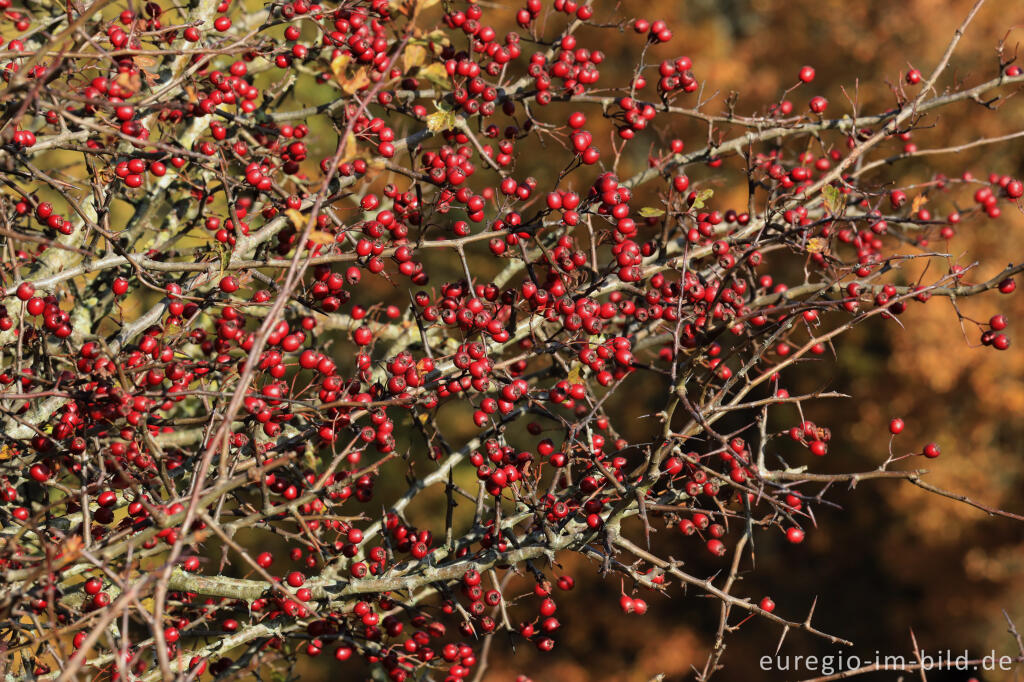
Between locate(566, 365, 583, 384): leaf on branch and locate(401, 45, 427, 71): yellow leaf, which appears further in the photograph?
locate(566, 365, 583, 384): leaf on branch

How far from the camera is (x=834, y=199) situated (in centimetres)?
345

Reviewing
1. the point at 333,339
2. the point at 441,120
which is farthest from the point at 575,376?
the point at 333,339

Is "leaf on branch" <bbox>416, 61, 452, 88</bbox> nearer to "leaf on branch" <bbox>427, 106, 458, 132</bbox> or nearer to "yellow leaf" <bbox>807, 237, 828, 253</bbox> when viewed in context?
"leaf on branch" <bbox>427, 106, 458, 132</bbox>

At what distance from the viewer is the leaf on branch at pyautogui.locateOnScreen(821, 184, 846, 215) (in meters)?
3.43

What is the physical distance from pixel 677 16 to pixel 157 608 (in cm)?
1882

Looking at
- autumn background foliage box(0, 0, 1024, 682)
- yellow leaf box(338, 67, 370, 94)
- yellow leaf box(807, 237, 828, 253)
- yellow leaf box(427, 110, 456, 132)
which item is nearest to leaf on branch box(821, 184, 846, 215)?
autumn background foliage box(0, 0, 1024, 682)

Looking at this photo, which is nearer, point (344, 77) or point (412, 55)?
point (344, 77)

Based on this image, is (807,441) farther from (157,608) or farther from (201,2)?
(201,2)

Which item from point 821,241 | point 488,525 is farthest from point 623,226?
point 488,525

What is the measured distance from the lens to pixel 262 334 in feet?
6.21

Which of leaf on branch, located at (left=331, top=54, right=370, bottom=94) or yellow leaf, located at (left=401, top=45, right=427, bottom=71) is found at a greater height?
yellow leaf, located at (left=401, top=45, right=427, bottom=71)

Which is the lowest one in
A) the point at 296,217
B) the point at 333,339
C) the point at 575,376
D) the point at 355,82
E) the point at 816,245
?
the point at 333,339

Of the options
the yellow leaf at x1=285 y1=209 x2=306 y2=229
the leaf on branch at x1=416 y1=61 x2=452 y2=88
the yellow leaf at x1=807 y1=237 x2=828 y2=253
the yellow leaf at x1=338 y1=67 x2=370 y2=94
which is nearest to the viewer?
the yellow leaf at x1=285 y1=209 x2=306 y2=229

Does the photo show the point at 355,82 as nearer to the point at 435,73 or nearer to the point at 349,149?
the point at 349,149
